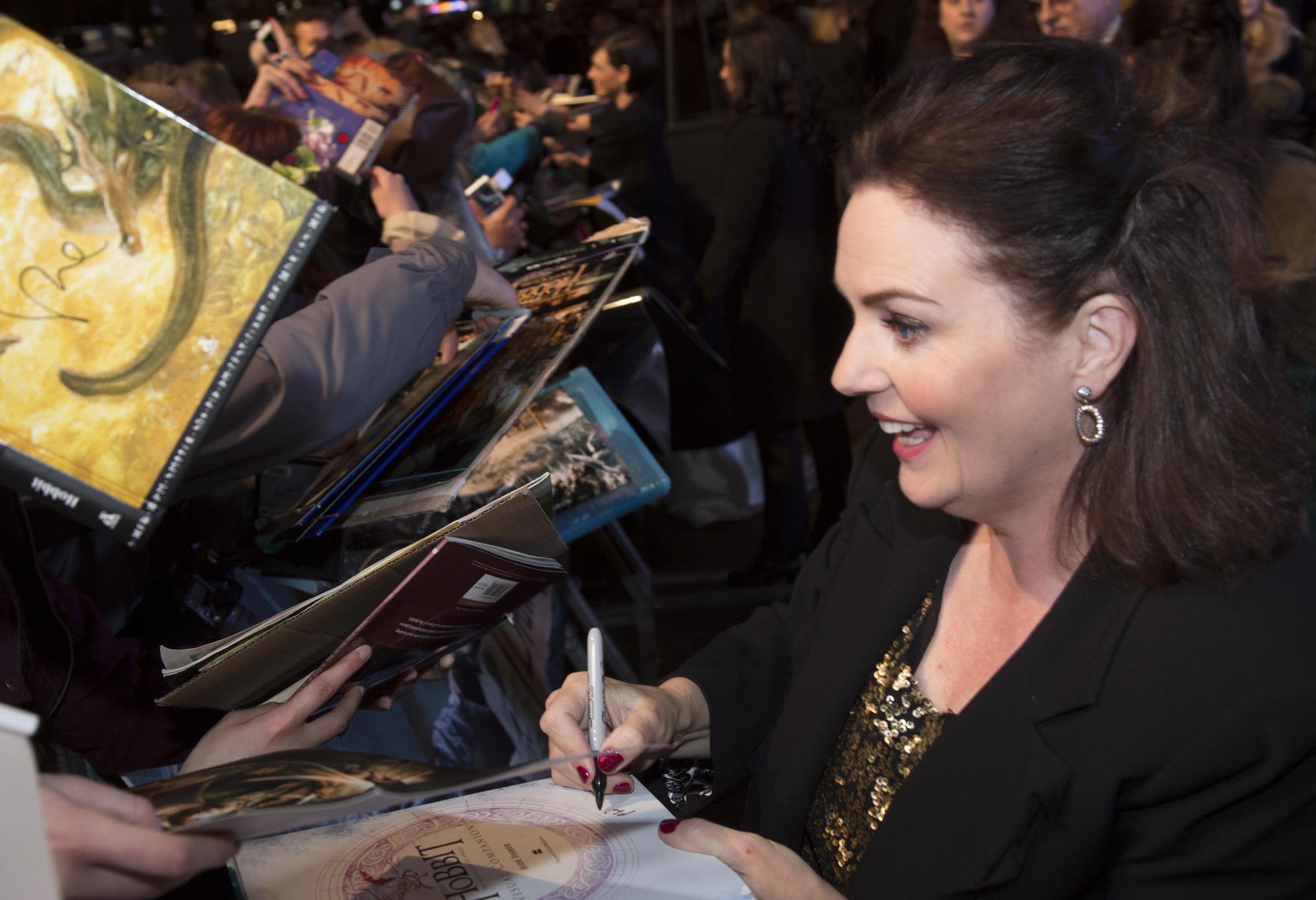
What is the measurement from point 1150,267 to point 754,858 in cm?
73

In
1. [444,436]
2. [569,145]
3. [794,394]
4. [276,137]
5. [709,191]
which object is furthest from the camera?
[709,191]

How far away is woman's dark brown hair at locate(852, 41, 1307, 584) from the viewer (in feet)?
3.70

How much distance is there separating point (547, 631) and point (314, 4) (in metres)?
3.37

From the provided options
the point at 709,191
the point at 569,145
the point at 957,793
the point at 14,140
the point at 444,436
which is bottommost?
the point at 709,191

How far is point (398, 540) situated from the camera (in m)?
1.87

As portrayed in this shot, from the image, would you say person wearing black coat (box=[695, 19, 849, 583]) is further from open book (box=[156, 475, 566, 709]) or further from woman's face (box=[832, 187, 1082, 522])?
open book (box=[156, 475, 566, 709])

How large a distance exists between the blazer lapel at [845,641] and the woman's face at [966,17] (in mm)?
3261

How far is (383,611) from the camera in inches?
41.9

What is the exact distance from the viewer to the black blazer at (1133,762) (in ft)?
3.37

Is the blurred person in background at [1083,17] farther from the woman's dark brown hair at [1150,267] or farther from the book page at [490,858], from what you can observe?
the book page at [490,858]

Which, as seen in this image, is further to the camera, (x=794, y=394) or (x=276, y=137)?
(x=794, y=394)

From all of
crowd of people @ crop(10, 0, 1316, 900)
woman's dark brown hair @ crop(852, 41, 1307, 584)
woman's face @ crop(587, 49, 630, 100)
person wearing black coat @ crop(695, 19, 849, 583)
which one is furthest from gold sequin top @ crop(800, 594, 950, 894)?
woman's face @ crop(587, 49, 630, 100)

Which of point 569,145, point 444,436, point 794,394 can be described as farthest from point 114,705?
point 569,145

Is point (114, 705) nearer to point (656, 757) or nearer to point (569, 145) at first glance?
point (656, 757)
